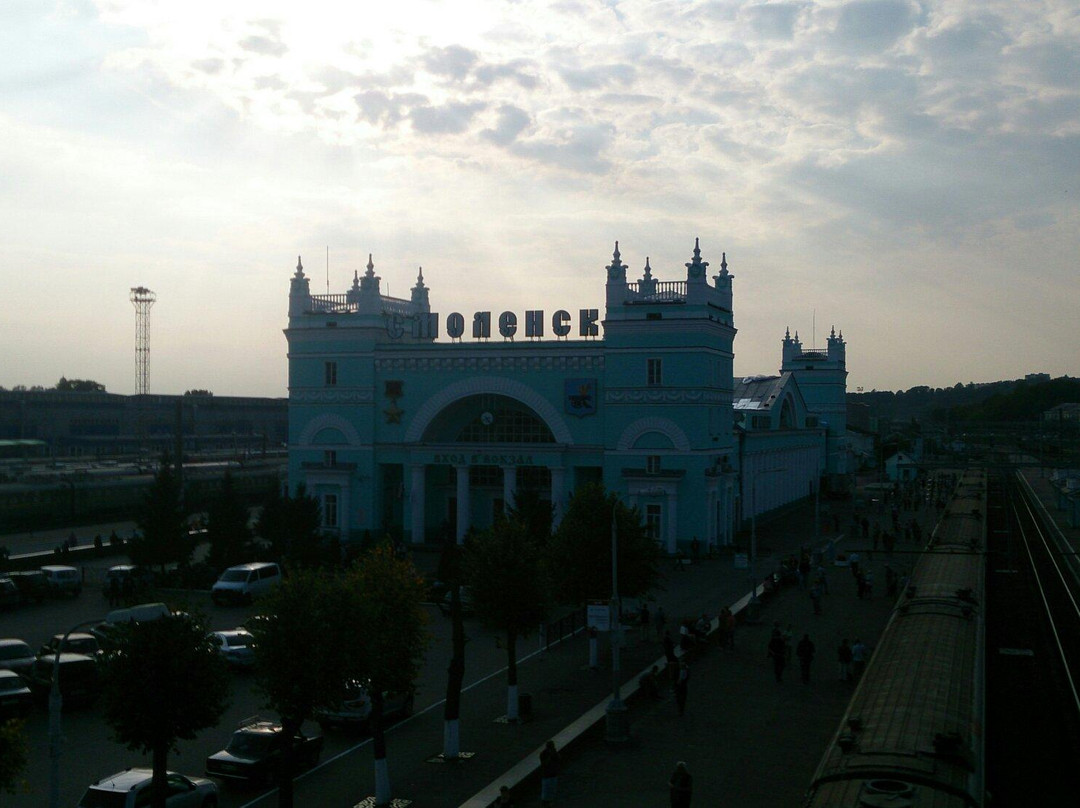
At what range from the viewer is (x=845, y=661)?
27.0 metres

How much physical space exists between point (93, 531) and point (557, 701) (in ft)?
167

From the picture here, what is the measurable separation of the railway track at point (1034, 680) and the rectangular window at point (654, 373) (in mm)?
17980

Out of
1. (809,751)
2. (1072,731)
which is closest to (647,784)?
(809,751)

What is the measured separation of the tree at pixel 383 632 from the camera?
18.7m

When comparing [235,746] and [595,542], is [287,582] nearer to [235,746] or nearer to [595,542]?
[235,746]

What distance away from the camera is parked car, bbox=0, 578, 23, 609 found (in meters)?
38.8

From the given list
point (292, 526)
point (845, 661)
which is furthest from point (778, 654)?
point (292, 526)

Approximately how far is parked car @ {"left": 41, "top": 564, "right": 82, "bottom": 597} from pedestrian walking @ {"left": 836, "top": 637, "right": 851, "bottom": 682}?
102 feet

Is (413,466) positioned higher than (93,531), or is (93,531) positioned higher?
(413,466)

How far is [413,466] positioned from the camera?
55.8 meters

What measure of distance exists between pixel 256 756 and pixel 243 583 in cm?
2038

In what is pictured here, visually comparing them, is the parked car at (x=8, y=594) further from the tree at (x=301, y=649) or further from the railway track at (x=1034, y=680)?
the railway track at (x=1034, y=680)

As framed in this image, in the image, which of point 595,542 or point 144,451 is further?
point 144,451

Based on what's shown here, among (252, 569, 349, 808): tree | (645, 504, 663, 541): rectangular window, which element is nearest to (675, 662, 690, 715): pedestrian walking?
(252, 569, 349, 808): tree
